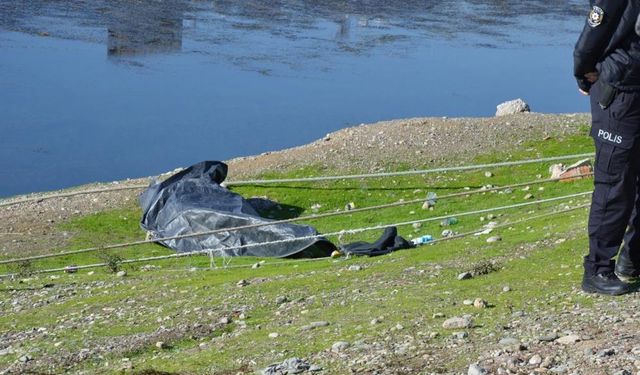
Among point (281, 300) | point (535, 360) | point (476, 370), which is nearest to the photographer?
point (476, 370)

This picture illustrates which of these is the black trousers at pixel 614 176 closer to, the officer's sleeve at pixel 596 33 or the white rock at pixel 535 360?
the officer's sleeve at pixel 596 33

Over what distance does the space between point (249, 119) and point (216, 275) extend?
18.0m

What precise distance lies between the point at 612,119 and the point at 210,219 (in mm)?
12288

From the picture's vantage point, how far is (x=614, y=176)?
28.7 ft

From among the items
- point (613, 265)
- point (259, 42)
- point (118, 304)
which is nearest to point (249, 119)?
point (259, 42)

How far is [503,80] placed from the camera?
3831cm

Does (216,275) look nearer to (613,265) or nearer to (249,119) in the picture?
(613,265)

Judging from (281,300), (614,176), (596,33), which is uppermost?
(596,33)

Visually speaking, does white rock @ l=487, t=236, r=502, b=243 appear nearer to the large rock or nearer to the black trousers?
the black trousers

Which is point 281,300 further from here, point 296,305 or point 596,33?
point 596,33

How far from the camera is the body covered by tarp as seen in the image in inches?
729

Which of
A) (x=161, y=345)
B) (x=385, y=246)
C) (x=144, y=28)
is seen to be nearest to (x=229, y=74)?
(x=144, y=28)

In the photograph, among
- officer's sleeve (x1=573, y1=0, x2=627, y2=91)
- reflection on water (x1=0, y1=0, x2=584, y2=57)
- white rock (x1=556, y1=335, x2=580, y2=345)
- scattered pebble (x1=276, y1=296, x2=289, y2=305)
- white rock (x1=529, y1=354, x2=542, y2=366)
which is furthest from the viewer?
reflection on water (x1=0, y1=0, x2=584, y2=57)

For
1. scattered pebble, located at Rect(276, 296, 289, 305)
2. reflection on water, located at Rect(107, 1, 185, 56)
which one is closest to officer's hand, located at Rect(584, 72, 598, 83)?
scattered pebble, located at Rect(276, 296, 289, 305)
